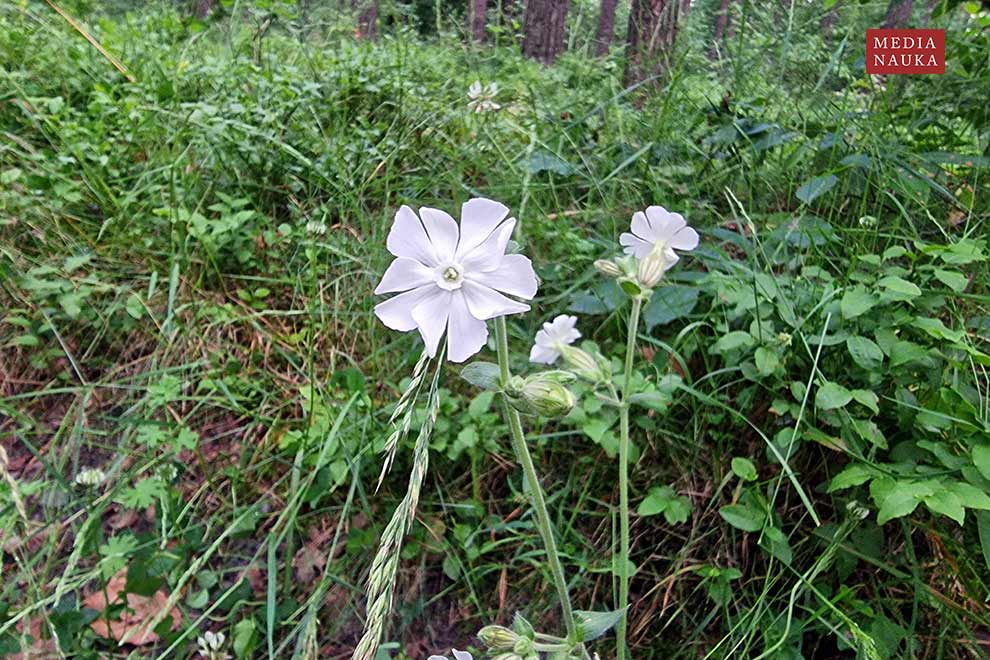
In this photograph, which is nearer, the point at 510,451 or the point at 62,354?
the point at 510,451

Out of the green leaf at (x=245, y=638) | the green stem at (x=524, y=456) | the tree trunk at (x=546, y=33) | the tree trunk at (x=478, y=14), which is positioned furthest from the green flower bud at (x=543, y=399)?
the tree trunk at (x=546, y=33)

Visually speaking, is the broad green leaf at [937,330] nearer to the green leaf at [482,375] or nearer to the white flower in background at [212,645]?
the green leaf at [482,375]

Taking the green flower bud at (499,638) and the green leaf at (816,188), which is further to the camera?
the green leaf at (816,188)

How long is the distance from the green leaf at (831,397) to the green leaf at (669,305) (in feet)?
1.11

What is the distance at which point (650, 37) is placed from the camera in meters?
2.20

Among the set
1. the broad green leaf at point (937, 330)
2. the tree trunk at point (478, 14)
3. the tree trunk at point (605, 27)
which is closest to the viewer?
the broad green leaf at point (937, 330)

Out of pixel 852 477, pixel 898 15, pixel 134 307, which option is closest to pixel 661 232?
pixel 852 477

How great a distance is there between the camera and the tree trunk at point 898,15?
6.46ft

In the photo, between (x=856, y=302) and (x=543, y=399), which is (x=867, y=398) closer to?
(x=856, y=302)

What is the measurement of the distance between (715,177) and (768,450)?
813 mm

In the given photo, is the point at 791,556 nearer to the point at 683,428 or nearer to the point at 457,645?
the point at 683,428

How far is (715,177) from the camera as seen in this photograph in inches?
65.5

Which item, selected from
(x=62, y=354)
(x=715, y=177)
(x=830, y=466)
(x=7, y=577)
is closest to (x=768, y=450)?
(x=830, y=466)

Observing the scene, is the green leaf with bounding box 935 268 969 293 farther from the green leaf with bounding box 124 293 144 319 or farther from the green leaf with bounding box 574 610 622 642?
the green leaf with bounding box 124 293 144 319
